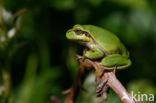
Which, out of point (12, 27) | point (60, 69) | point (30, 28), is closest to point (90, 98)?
point (12, 27)

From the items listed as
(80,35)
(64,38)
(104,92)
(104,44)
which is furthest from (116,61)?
(64,38)

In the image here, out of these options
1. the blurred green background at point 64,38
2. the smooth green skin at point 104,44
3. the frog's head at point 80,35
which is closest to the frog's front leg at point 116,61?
the smooth green skin at point 104,44

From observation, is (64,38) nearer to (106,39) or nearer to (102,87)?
(106,39)

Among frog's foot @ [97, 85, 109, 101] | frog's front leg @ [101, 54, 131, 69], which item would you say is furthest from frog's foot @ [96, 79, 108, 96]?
frog's front leg @ [101, 54, 131, 69]

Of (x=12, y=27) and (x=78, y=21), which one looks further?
(x=78, y=21)

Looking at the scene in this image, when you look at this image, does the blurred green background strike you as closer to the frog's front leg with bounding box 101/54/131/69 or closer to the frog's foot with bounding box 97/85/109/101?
the frog's front leg with bounding box 101/54/131/69

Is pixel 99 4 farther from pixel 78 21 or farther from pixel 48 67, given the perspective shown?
pixel 48 67

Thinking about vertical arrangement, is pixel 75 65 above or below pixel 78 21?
below

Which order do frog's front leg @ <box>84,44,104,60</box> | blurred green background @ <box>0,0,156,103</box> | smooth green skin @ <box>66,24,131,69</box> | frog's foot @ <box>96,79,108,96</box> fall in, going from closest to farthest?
frog's foot @ <box>96,79,108,96</box>, frog's front leg @ <box>84,44,104,60</box>, smooth green skin @ <box>66,24,131,69</box>, blurred green background @ <box>0,0,156,103</box>
